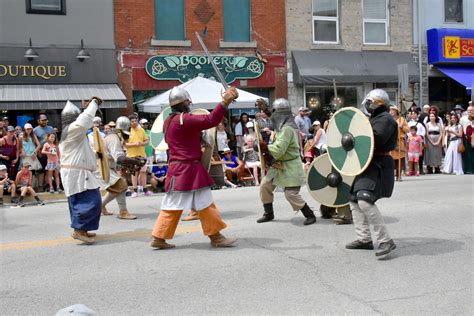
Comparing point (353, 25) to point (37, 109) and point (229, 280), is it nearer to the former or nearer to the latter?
point (37, 109)

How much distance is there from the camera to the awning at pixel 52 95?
14.9 m

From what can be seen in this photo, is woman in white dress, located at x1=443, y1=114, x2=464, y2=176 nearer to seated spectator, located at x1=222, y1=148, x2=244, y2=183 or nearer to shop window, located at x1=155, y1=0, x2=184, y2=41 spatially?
seated spectator, located at x1=222, y1=148, x2=244, y2=183

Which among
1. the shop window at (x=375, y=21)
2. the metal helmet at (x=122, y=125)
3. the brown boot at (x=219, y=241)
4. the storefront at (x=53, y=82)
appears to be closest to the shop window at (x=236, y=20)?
the storefront at (x=53, y=82)

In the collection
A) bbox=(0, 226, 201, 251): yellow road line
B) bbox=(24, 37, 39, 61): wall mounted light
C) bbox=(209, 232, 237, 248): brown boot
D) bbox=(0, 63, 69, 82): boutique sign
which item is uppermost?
bbox=(24, 37, 39, 61): wall mounted light

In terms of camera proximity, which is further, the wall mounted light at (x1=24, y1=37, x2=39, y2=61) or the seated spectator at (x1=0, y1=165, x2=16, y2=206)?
the wall mounted light at (x1=24, y1=37, x2=39, y2=61)

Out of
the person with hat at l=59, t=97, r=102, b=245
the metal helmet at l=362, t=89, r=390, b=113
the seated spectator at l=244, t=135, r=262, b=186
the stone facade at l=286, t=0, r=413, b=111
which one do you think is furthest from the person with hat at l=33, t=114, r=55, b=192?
the metal helmet at l=362, t=89, r=390, b=113

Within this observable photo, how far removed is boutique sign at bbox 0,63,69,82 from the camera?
15539 millimetres

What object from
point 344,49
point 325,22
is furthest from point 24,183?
point 344,49

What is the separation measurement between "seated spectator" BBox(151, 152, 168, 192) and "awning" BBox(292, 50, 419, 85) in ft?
22.4

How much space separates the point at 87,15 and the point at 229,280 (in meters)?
13.0

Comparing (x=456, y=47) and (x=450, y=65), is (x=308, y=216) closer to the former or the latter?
(x=450, y=65)

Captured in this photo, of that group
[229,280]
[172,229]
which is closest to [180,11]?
[172,229]

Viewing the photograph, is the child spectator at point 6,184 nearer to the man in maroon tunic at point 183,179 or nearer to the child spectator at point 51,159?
the child spectator at point 51,159

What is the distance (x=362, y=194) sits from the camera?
5918mm
